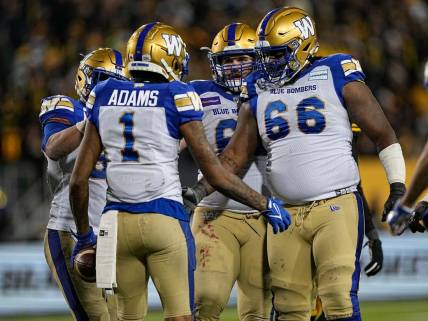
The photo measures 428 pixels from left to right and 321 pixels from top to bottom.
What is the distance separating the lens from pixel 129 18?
1323 cm

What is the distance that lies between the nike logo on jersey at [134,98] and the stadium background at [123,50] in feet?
20.3

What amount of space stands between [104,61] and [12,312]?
175 inches

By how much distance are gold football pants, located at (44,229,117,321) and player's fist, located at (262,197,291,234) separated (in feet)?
4.05

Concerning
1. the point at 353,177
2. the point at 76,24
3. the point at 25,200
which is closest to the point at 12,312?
the point at 25,200

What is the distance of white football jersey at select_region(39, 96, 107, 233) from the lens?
582 centimetres

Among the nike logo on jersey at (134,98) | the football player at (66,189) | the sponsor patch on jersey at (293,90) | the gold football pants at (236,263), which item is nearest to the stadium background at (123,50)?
the gold football pants at (236,263)

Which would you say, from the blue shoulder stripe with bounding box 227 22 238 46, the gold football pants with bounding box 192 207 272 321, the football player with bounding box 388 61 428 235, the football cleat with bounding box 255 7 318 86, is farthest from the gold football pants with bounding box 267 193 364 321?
the blue shoulder stripe with bounding box 227 22 238 46

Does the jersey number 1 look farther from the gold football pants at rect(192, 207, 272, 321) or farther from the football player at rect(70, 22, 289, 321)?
the gold football pants at rect(192, 207, 272, 321)

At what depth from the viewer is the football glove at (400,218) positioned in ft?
17.0

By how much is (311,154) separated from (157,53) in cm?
97

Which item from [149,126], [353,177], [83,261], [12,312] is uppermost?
[149,126]

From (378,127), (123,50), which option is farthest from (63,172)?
(123,50)

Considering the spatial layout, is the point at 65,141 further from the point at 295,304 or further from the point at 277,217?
the point at 295,304

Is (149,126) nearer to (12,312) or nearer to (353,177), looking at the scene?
(353,177)
